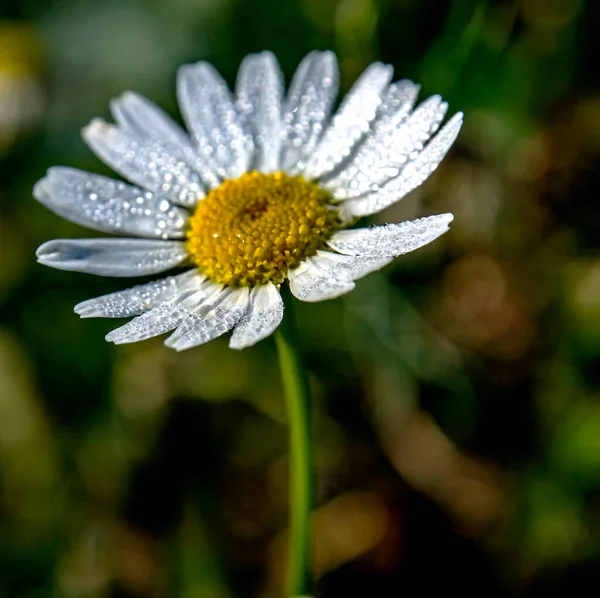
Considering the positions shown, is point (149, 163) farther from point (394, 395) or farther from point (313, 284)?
point (394, 395)

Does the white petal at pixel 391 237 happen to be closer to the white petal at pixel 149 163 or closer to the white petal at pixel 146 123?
the white petal at pixel 149 163

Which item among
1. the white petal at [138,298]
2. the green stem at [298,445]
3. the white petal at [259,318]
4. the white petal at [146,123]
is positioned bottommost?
the green stem at [298,445]

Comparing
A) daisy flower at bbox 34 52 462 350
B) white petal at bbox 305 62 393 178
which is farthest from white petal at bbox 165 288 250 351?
white petal at bbox 305 62 393 178

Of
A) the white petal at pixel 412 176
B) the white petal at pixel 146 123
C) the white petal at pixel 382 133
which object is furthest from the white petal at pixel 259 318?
the white petal at pixel 146 123

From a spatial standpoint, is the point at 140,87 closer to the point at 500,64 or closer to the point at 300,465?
the point at 500,64

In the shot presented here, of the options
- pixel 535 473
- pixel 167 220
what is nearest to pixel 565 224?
pixel 535 473

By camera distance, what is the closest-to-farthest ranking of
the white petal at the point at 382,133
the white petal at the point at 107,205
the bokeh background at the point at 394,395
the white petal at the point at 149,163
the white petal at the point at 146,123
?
the white petal at the point at 382,133 < the white petal at the point at 107,205 < the white petal at the point at 149,163 < the white petal at the point at 146,123 < the bokeh background at the point at 394,395
